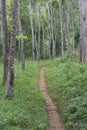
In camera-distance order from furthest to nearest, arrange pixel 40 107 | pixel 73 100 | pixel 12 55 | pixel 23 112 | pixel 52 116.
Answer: pixel 12 55
pixel 73 100
pixel 40 107
pixel 52 116
pixel 23 112

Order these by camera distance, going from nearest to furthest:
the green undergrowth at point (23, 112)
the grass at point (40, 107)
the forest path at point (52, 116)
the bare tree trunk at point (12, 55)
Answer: the green undergrowth at point (23, 112), the grass at point (40, 107), the forest path at point (52, 116), the bare tree trunk at point (12, 55)

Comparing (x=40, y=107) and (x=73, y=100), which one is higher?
(x=73, y=100)

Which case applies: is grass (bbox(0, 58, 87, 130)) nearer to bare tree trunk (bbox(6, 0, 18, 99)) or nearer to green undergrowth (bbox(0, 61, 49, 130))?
green undergrowth (bbox(0, 61, 49, 130))

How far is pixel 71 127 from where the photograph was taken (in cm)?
1052

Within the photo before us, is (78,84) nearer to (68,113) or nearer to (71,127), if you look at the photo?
(68,113)

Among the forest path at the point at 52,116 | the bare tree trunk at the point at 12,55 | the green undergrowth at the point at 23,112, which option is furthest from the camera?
the bare tree trunk at the point at 12,55

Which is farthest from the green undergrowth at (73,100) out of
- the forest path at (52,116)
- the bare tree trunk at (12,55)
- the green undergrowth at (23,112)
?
the bare tree trunk at (12,55)

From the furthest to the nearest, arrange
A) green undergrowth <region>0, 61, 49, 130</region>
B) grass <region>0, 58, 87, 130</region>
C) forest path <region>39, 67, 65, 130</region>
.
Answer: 1. forest path <region>39, 67, 65, 130</region>
2. grass <region>0, 58, 87, 130</region>
3. green undergrowth <region>0, 61, 49, 130</region>

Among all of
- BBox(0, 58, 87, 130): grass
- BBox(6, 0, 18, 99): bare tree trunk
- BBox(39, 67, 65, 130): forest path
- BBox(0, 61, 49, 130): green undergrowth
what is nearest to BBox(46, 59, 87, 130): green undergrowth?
BBox(0, 58, 87, 130): grass

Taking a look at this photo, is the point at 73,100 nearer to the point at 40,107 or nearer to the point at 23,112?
the point at 40,107

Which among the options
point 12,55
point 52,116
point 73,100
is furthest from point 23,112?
point 12,55

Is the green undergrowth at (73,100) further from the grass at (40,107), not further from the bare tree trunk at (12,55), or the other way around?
the bare tree trunk at (12,55)

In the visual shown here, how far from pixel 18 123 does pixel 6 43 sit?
8.67 meters

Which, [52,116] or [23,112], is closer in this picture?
[23,112]
